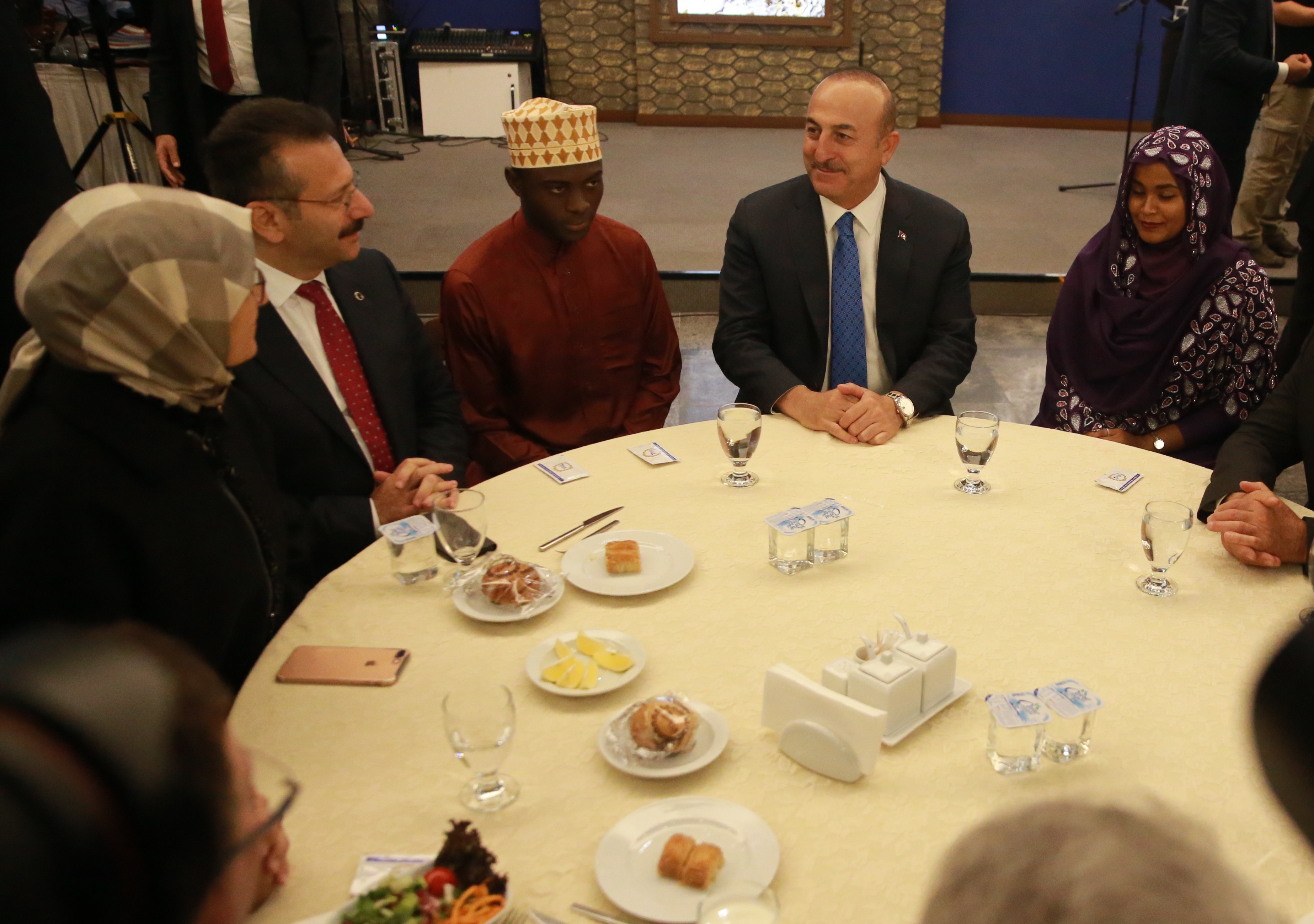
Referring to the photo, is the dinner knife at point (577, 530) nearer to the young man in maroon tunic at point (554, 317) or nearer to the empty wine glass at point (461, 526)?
the empty wine glass at point (461, 526)

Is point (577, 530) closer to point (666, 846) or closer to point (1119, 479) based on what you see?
point (666, 846)

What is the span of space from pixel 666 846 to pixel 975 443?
1.08 m

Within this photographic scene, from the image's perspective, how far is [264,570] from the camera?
65.4 inches

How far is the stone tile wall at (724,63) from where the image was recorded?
8516 mm

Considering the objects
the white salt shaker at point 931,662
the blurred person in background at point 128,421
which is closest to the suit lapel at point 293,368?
the blurred person in background at point 128,421

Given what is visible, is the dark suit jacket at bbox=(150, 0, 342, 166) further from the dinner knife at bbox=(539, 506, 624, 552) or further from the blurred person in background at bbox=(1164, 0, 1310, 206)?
the blurred person in background at bbox=(1164, 0, 1310, 206)

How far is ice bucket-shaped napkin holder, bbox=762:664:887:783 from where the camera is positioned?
119 centimetres

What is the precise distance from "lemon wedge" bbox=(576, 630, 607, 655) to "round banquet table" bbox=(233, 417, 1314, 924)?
6 centimetres

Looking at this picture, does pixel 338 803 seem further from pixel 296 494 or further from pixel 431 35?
pixel 431 35

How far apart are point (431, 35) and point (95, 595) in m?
7.90

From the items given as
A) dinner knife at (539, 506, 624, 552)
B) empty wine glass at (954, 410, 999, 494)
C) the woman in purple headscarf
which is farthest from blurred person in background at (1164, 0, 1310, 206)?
dinner knife at (539, 506, 624, 552)

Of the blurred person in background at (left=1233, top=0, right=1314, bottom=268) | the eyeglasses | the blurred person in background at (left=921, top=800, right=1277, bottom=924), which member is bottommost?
the blurred person in background at (left=1233, top=0, right=1314, bottom=268)

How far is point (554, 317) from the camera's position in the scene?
2.82 meters

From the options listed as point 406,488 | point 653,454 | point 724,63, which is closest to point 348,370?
point 406,488
